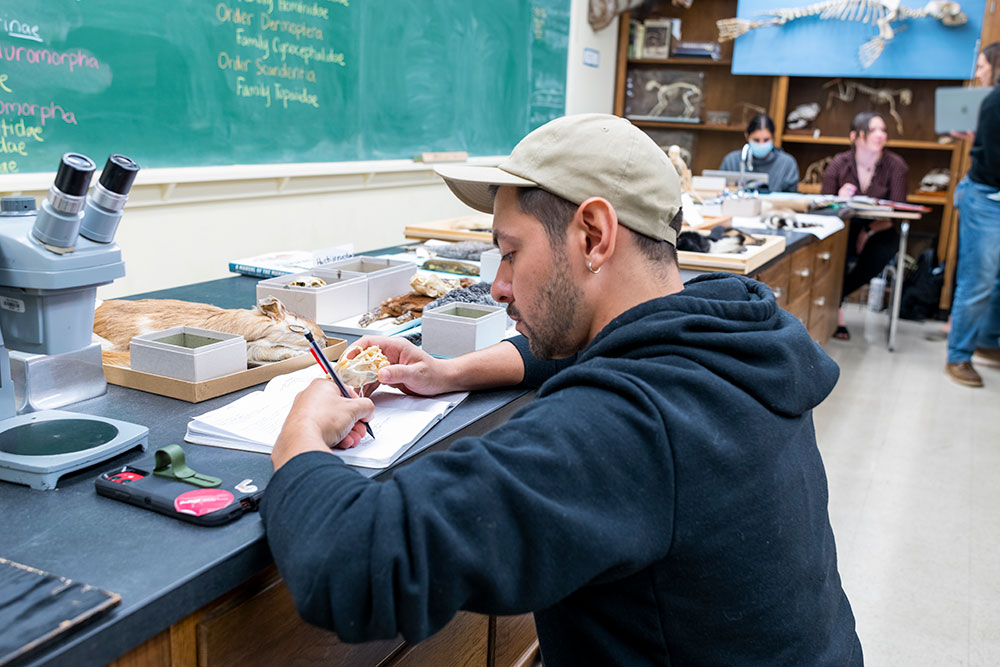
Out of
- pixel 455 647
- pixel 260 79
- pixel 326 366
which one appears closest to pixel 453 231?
pixel 260 79

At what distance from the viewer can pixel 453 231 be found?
3.05 metres

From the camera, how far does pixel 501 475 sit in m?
0.76

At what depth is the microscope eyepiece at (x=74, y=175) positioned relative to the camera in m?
0.95

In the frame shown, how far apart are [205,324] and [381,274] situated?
497mm

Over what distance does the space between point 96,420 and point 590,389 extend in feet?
2.31

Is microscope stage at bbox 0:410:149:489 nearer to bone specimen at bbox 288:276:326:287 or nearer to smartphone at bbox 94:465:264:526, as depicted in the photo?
smartphone at bbox 94:465:264:526

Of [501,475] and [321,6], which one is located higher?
[321,6]

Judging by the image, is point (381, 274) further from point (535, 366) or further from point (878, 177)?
point (878, 177)

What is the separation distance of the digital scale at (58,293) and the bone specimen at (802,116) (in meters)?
6.54

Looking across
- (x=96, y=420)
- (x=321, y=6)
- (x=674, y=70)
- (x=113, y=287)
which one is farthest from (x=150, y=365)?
(x=674, y=70)

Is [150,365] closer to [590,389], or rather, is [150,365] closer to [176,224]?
[590,389]

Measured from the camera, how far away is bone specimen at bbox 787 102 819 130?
6715mm

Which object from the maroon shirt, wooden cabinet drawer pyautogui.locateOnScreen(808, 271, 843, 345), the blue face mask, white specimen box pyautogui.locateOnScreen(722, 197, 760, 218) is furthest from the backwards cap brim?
the maroon shirt

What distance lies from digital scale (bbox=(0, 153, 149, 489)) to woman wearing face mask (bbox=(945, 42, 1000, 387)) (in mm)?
4433
